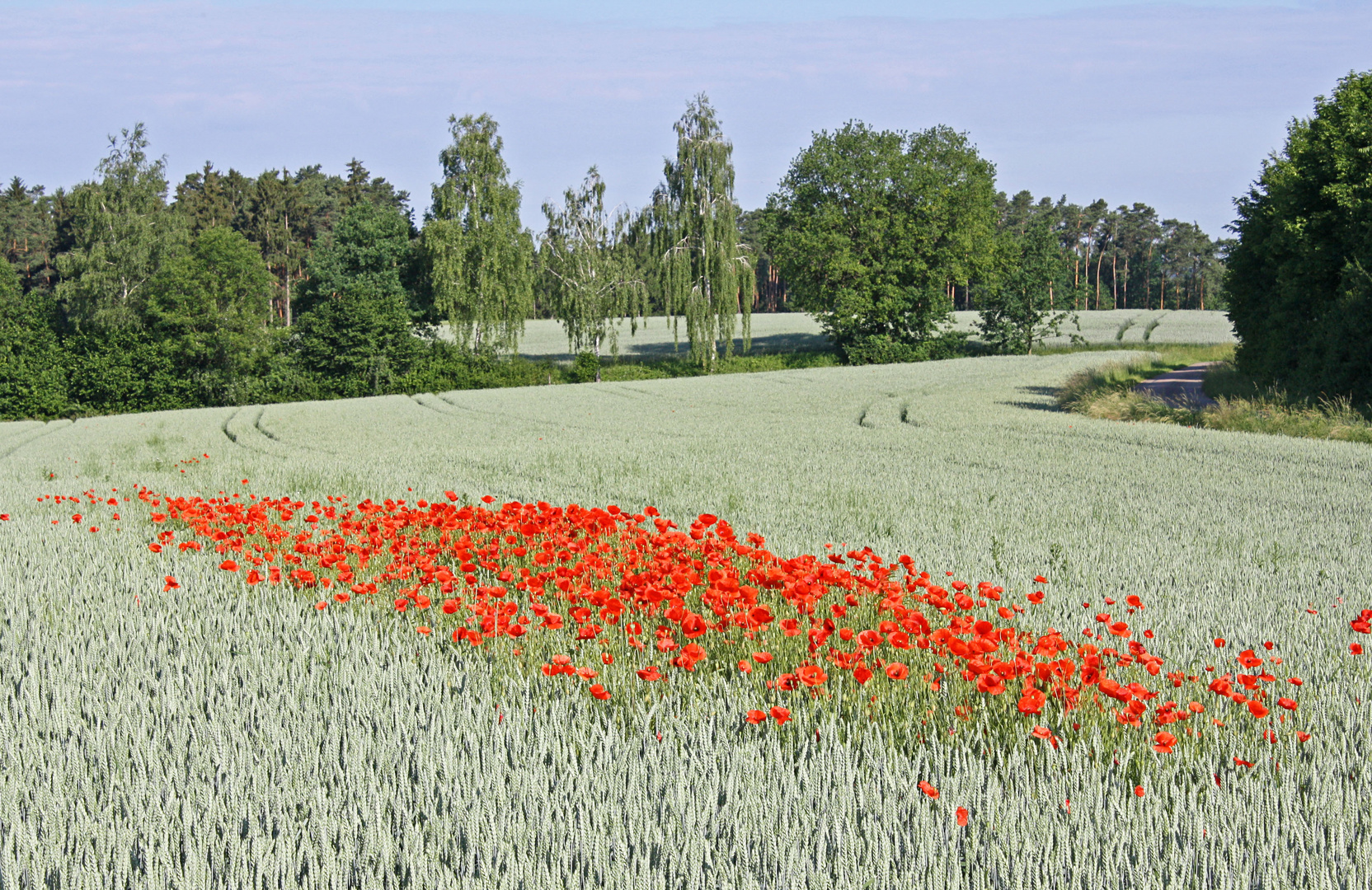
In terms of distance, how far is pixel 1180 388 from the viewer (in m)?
26.2

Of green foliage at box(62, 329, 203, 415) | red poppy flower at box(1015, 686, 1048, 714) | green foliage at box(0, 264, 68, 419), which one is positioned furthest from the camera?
green foliage at box(62, 329, 203, 415)

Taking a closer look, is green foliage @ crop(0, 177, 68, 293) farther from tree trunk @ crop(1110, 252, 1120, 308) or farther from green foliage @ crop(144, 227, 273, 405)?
tree trunk @ crop(1110, 252, 1120, 308)

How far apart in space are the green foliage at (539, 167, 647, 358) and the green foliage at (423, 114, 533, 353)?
3191mm

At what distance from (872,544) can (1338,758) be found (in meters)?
4.13

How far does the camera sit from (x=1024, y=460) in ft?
40.8

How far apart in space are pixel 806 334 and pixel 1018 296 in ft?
46.1

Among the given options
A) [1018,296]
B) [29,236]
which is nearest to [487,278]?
[1018,296]

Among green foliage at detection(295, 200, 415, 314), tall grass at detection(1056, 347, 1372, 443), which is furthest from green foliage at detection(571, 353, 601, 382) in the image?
tall grass at detection(1056, 347, 1372, 443)

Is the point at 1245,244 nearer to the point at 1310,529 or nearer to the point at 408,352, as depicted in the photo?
the point at 1310,529

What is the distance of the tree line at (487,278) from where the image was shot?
117ft

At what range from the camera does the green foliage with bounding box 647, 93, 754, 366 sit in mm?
39969

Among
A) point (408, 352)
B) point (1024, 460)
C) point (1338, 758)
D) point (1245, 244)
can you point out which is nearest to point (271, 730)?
point (1338, 758)

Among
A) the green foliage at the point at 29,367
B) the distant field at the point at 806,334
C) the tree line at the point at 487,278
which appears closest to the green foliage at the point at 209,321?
the tree line at the point at 487,278

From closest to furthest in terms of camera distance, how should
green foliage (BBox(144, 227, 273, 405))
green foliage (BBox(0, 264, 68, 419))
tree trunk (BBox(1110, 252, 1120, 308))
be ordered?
green foliage (BBox(0, 264, 68, 419)), green foliage (BBox(144, 227, 273, 405)), tree trunk (BBox(1110, 252, 1120, 308))
